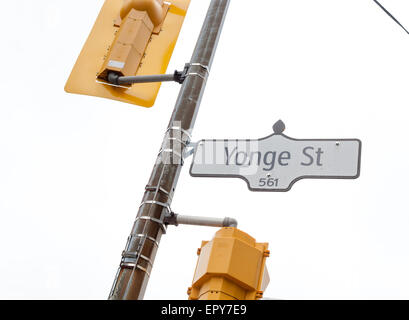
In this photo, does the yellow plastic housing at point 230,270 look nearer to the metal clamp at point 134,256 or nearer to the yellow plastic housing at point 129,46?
the metal clamp at point 134,256

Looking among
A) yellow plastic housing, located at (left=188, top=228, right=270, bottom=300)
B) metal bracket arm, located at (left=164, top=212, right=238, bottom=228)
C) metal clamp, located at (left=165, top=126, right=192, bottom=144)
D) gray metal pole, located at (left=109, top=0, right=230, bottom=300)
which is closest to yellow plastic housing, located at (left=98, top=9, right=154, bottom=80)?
gray metal pole, located at (left=109, top=0, right=230, bottom=300)

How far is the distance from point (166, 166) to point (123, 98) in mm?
1290

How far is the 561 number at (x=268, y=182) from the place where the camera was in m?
3.50

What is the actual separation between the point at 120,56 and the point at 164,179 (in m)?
1.40

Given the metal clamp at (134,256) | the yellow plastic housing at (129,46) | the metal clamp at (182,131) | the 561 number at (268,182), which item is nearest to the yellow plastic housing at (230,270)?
the metal clamp at (134,256)

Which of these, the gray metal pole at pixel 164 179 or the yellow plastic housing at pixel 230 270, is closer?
the yellow plastic housing at pixel 230 270

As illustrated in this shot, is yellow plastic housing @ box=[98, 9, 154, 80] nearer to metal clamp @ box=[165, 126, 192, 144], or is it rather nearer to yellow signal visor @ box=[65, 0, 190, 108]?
yellow signal visor @ box=[65, 0, 190, 108]

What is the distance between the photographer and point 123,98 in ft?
15.5

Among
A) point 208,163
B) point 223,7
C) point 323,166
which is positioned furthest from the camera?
point 223,7

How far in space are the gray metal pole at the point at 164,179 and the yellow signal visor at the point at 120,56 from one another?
0.63 m

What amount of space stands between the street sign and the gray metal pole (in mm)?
172

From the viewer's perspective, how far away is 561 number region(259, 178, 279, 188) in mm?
3500
